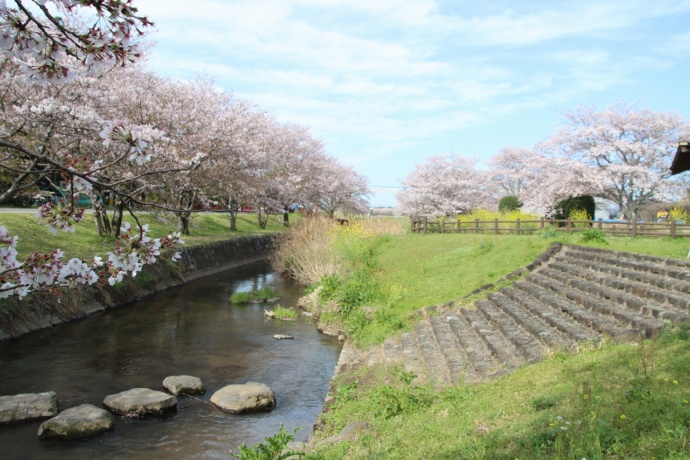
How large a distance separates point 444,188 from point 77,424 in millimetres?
37075

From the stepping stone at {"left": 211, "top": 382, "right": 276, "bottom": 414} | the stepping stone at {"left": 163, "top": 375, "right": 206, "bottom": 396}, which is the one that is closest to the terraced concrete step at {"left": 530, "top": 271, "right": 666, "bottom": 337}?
the stepping stone at {"left": 211, "top": 382, "right": 276, "bottom": 414}

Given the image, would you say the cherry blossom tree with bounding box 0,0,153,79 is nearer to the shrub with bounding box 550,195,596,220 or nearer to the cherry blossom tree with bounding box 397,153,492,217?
the shrub with bounding box 550,195,596,220

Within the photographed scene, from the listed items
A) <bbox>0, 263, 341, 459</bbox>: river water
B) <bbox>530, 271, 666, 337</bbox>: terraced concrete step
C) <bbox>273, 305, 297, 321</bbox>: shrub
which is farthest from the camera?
<bbox>273, 305, 297, 321</bbox>: shrub

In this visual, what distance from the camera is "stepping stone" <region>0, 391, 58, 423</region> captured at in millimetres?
8055

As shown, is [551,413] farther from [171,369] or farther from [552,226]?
[552,226]

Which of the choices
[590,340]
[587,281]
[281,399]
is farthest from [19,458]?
[587,281]

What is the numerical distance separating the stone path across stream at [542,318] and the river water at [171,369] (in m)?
1.42

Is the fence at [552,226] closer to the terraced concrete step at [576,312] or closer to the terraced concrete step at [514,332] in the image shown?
the terraced concrete step at [576,312]

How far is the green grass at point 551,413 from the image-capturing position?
4.09 meters

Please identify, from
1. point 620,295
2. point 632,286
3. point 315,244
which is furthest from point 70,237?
point 632,286

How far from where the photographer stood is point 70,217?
4.02m

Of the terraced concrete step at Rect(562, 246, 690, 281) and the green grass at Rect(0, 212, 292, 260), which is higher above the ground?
the green grass at Rect(0, 212, 292, 260)

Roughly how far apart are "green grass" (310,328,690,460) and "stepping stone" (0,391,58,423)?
4.57 meters

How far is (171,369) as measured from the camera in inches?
425
